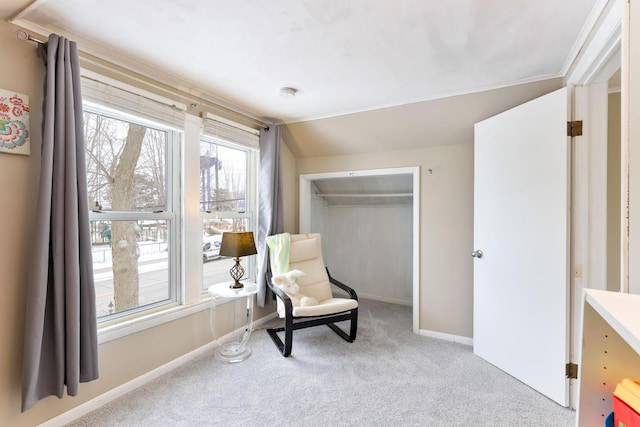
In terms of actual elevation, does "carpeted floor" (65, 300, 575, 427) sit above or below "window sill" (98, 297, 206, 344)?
below

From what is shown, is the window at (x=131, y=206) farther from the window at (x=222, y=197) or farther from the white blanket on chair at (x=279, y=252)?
the white blanket on chair at (x=279, y=252)

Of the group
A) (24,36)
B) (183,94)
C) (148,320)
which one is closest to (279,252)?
(148,320)

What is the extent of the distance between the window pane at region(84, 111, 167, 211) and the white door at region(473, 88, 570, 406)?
2.62 meters

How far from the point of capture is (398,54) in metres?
1.84

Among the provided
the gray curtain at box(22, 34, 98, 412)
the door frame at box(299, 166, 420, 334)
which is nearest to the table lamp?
the gray curtain at box(22, 34, 98, 412)

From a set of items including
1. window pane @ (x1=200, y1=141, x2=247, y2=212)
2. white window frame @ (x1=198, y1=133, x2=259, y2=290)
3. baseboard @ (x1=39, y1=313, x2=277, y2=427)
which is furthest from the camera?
white window frame @ (x1=198, y1=133, x2=259, y2=290)

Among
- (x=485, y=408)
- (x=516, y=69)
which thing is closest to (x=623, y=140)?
(x=516, y=69)

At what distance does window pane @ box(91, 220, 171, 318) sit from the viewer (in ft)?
6.56

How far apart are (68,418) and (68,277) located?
2.85 ft

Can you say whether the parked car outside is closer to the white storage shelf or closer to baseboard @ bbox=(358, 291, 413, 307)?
baseboard @ bbox=(358, 291, 413, 307)

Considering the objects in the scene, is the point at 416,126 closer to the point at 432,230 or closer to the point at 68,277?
the point at 432,230

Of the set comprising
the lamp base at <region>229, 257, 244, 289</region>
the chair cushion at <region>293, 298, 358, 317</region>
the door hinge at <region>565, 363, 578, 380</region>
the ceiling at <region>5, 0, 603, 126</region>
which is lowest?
the door hinge at <region>565, 363, 578, 380</region>

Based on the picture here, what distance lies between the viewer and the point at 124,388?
1.98 metres

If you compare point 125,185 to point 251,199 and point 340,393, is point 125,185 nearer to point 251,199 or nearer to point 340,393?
point 251,199
